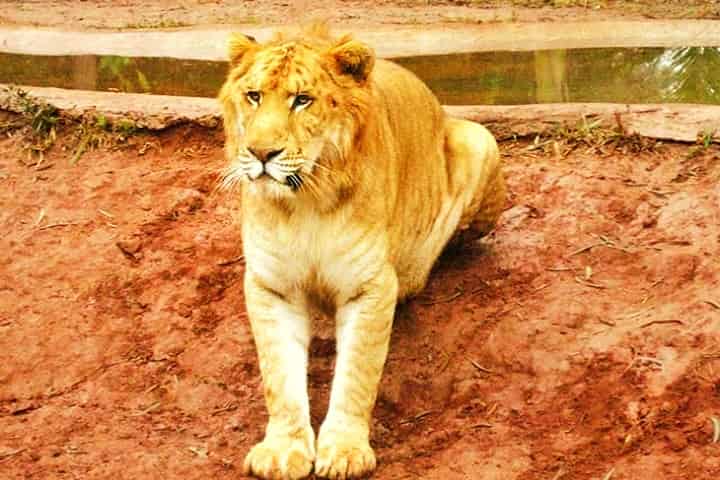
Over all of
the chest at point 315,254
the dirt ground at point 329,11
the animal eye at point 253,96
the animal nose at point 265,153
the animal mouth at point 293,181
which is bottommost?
the dirt ground at point 329,11

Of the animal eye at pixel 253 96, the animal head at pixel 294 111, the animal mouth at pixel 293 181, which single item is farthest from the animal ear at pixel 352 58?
the animal mouth at pixel 293 181

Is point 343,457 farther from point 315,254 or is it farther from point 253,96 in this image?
point 253,96

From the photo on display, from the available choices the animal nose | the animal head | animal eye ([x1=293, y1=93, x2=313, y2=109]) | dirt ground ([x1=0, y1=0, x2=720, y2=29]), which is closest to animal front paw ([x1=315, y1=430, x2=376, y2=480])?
the animal head

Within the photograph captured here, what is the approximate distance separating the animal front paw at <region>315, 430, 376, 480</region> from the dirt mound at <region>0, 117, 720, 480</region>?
0.31ft

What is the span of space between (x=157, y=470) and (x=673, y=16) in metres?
8.36

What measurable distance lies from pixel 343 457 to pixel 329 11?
28.0 ft

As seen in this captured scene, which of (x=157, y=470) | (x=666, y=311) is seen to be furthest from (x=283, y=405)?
(x=666, y=311)

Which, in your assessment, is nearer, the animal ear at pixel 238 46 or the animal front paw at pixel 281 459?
the animal front paw at pixel 281 459

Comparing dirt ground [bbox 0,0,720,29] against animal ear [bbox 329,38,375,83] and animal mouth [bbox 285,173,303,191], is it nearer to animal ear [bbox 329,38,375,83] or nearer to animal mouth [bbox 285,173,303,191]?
animal ear [bbox 329,38,375,83]

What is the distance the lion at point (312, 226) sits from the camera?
13.9ft

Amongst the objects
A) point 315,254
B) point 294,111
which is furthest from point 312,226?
point 294,111

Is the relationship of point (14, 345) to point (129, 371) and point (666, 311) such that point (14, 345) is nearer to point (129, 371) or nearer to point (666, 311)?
point (129, 371)

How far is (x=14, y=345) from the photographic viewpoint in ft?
18.1

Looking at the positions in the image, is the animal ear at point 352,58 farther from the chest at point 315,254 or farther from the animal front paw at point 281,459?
the animal front paw at point 281,459
